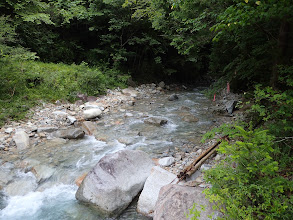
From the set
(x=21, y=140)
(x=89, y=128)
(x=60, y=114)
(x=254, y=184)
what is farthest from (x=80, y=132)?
(x=254, y=184)

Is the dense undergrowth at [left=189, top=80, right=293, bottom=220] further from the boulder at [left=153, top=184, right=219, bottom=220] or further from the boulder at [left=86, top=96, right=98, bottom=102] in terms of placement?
the boulder at [left=86, top=96, right=98, bottom=102]

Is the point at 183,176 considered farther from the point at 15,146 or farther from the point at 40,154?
the point at 15,146

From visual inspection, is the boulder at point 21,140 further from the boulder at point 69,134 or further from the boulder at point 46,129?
the boulder at point 69,134

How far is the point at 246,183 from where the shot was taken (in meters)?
2.47

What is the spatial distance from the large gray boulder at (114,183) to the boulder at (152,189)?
0.23 m

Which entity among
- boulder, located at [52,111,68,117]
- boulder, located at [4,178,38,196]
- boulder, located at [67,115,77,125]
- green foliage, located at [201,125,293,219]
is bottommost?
boulder, located at [4,178,38,196]

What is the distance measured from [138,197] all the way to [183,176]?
99cm

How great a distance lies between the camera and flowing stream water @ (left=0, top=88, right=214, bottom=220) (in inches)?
146

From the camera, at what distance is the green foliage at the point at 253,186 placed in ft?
6.97

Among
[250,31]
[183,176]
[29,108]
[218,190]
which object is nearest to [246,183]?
[218,190]

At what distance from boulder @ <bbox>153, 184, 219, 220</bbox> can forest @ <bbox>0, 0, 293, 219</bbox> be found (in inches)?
12.0

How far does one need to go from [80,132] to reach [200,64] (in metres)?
15.5

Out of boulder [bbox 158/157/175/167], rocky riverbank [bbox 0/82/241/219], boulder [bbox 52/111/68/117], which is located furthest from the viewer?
boulder [bbox 52/111/68/117]

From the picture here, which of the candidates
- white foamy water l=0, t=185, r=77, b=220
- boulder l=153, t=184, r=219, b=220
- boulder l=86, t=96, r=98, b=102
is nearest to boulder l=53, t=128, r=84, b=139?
white foamy water l=0, t=185, r=77, b=220
